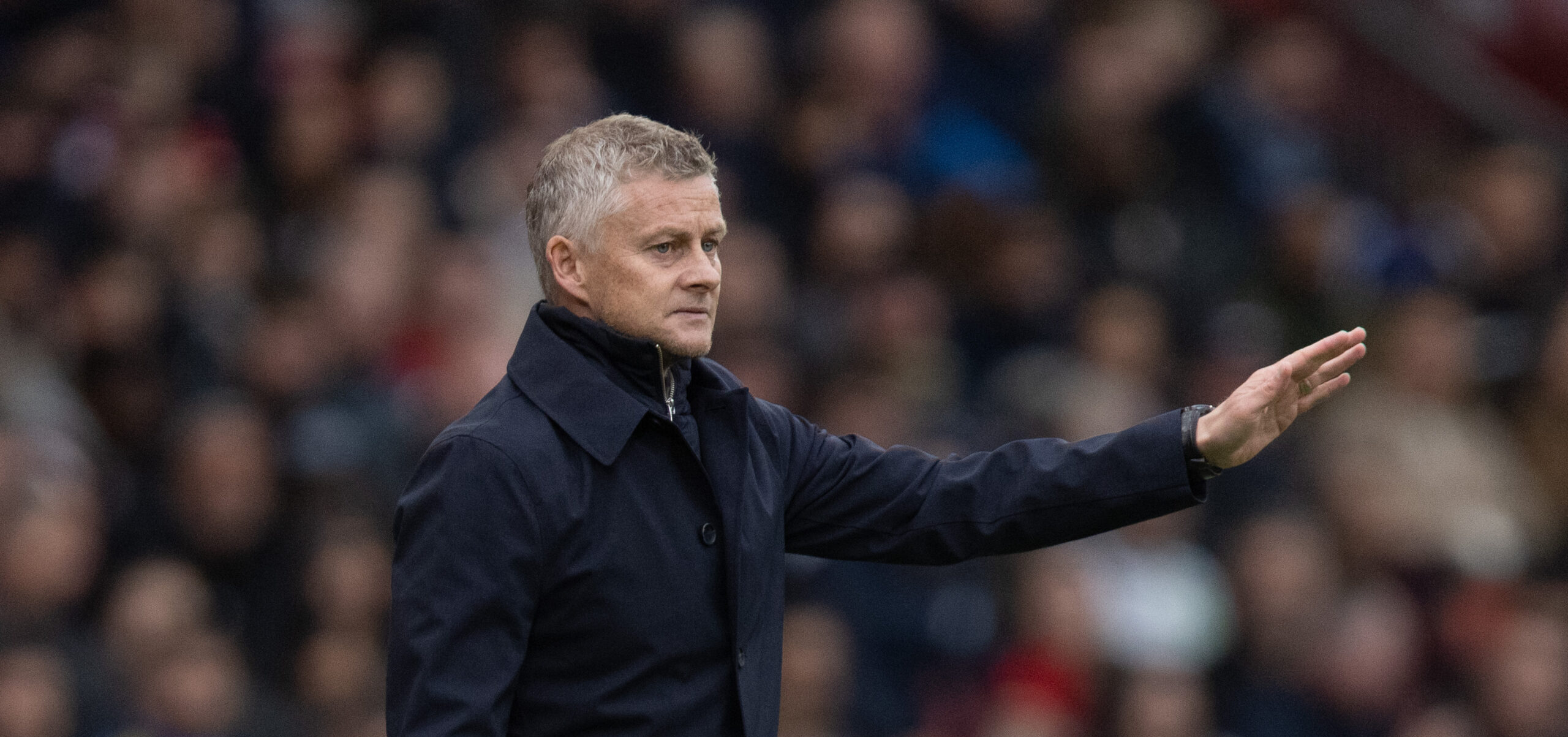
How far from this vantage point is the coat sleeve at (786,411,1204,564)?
304cm

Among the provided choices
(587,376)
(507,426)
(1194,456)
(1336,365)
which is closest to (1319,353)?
(1336,365)

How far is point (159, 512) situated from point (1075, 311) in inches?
146

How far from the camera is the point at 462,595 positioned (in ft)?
8.71

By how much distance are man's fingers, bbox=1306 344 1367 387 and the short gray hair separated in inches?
41.7

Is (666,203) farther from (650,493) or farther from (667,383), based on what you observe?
(650,493)

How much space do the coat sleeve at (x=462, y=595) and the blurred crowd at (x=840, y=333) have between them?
10.5ft

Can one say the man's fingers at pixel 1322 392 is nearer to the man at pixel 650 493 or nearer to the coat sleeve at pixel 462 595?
the man at pixel 650 493

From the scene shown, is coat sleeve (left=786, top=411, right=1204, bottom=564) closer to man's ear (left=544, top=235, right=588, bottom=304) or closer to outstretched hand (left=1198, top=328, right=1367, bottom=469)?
outstretched hand (left=1198, top=328, right=1367, bottom=469)

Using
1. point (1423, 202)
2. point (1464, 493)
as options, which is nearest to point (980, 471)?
point (1464, 493)

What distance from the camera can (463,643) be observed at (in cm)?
265

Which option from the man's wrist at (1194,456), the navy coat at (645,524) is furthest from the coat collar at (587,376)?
the man's wrist at (1194,456)

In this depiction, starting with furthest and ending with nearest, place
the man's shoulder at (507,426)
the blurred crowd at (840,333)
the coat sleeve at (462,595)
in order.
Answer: the blurred crowd at (840,333) → the man's shoulder at (507,426) → the coat sleeve at (462,595)

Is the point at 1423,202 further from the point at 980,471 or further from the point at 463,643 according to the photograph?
the point at 463,643

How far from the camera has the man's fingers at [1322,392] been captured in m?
2.99
